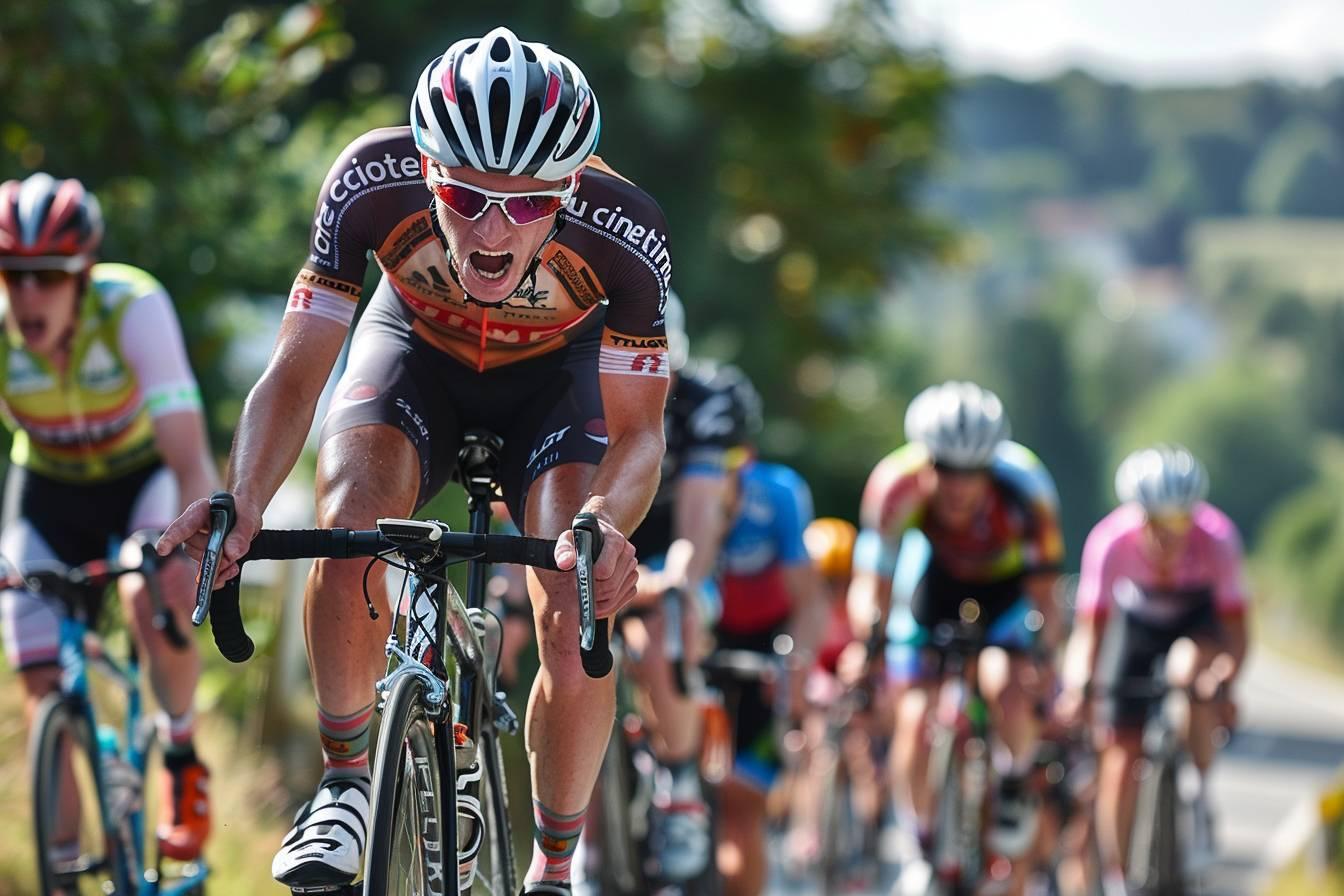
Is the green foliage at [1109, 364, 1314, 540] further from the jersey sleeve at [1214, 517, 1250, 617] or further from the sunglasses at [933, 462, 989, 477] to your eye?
the sunglasses at [933, 462, 989, 477]

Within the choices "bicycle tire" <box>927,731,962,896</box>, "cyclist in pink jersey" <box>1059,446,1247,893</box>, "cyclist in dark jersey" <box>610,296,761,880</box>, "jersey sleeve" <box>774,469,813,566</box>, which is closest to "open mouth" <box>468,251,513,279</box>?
"cyclist in dark jersey" <box>610,296,761,880</box>

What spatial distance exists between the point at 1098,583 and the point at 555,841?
614 centimetres

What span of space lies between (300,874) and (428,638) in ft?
1.92

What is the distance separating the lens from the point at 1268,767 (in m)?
31.2

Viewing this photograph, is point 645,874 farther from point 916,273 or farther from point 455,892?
point 916,273

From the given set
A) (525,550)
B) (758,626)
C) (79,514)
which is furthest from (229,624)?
(758,626)

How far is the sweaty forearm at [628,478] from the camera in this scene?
445 centimetres

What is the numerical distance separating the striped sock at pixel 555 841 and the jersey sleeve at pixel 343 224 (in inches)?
52.9

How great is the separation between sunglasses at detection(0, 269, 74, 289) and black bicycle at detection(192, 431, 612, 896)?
8.45 ft

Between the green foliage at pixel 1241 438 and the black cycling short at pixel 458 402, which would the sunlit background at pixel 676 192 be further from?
the green foliage at pixel 1241 438

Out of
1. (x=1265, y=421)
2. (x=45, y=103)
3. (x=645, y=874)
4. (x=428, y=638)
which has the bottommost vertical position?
(x=645, y=874)

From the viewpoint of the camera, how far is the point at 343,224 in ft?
15.2

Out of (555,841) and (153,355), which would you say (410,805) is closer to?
(555,841)

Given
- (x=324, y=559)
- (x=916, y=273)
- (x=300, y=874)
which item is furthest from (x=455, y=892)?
(x=916, y=273)
